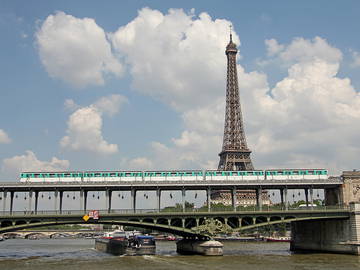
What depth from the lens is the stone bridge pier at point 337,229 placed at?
7025cm

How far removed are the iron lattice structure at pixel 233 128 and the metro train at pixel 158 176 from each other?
69535 millimetres

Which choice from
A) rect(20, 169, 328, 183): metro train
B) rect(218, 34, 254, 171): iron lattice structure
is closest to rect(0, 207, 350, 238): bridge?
rect(20, 169, 328, 183): metro train

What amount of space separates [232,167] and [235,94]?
3187cm

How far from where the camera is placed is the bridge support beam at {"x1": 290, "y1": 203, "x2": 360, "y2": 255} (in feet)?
230

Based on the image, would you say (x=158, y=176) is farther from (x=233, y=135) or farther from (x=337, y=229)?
(x=233, y=135)

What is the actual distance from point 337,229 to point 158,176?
102 feet

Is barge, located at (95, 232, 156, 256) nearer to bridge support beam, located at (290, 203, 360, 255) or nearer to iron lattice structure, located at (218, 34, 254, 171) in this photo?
bridge support beam, located at (290, 203, 360, 255)

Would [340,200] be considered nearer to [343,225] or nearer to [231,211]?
[343,225]

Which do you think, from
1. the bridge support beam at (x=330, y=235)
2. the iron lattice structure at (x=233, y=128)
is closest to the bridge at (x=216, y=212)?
the bridge support beam at (x=330, y=235)

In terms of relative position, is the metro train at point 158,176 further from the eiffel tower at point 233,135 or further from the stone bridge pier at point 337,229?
the eiffel tower at point 233,135

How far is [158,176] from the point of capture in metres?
78.4

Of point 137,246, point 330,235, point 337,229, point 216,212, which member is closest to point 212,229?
point 216,212

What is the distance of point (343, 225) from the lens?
73.1 m

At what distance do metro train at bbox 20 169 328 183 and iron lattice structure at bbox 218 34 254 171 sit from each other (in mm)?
69535
